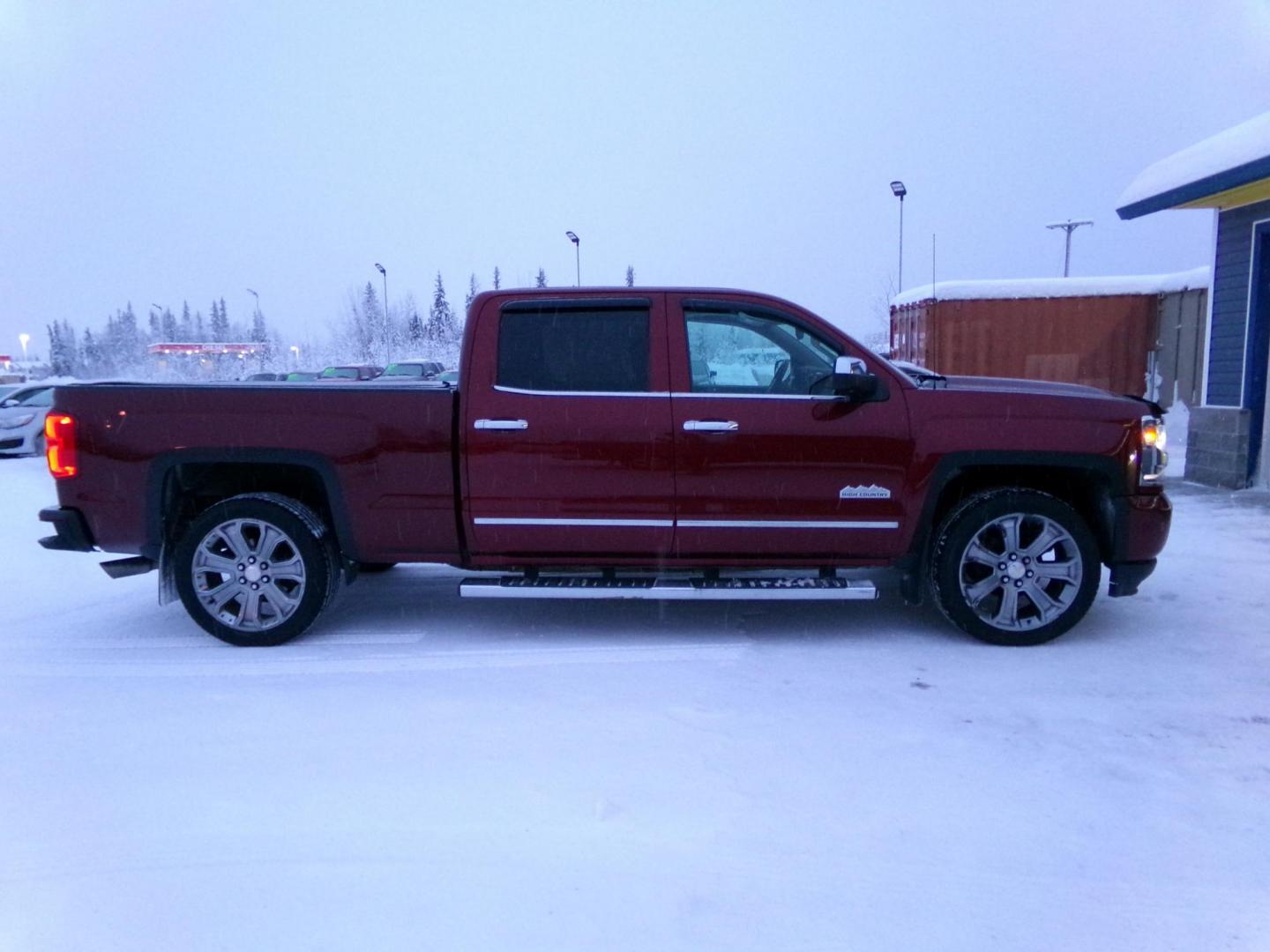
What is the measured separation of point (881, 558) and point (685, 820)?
7.33 feet

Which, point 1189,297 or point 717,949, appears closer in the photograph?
point 717,949

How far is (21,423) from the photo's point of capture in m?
15.7

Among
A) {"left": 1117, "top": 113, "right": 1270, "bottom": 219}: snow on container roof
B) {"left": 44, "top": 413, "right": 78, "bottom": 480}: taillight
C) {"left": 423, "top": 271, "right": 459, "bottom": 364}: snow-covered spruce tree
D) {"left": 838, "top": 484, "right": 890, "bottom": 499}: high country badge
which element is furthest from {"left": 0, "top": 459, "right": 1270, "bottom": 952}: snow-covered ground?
{"left": 423, "top": 271, "right": 459, "bottom": 364}: snow-covered spruce tree

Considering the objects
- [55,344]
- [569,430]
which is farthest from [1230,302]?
[55,344]

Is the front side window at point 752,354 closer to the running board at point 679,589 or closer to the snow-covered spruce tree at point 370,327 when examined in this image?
the running board at point 679,589

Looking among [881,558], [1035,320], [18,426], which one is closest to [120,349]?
[18,426]

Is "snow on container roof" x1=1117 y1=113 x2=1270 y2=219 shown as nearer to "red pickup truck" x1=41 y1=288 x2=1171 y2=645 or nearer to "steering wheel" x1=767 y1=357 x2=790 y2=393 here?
"red pickup truck" x1=41 y1=288 x2=1171 y2=645

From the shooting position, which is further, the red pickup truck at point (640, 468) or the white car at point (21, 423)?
the white car at point (21, 423)

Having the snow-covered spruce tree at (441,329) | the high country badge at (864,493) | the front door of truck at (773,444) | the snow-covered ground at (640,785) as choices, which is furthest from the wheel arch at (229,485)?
the snow-covered spruce tree at (441,329)

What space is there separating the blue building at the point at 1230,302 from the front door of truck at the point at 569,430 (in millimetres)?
7234

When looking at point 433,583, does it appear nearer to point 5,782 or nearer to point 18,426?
point 5,782

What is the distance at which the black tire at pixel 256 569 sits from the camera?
4.81m

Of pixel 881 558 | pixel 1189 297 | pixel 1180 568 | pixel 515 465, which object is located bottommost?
pixel 1180 568

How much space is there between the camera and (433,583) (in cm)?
628
